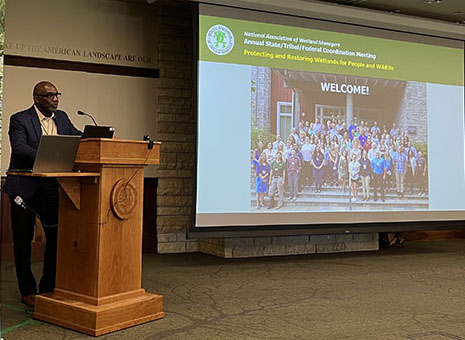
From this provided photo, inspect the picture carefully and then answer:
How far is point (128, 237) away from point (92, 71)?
3295 mm

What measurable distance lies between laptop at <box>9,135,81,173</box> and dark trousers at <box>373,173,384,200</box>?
412 centimetres

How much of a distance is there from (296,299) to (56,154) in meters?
1.98

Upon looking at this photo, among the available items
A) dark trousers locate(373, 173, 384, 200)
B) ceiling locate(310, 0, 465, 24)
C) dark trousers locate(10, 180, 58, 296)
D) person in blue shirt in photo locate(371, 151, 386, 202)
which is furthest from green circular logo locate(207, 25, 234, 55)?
dark trousers locate(10, 180, 58, 296)

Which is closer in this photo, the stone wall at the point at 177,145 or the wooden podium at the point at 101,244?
the wooden podium at the point at 101,244

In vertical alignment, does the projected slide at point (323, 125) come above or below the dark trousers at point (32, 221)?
above

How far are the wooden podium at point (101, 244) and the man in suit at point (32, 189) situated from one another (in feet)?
0.85

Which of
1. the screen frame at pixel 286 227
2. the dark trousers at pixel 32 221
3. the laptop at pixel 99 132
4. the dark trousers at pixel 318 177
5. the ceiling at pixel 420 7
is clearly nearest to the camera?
the laptop at pixel 99 132

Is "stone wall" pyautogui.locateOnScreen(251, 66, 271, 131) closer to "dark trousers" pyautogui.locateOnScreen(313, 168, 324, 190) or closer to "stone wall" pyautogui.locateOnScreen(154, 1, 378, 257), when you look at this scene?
"dark trousers" pyautogui.locateOnScreen(313, 168, 324, 190)

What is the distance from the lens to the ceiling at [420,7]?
641 centimetres

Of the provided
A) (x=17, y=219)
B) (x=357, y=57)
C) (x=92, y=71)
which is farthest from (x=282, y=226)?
(x=17, y=219)

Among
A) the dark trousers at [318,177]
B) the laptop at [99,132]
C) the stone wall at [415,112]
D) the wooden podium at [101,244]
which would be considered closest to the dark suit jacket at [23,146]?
the wooden podium at [101,244]

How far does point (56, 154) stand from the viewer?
125 inches

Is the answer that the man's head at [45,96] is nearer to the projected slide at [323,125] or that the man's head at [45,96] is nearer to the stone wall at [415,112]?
the projected slide at [323,125]

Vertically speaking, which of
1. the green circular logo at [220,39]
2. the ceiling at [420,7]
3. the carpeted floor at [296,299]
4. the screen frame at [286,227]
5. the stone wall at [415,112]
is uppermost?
the ceiling at [420,7]
